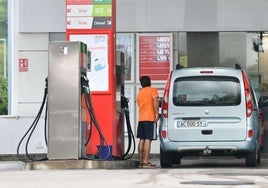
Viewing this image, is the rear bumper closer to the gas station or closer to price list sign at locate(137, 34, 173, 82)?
→ the gas station

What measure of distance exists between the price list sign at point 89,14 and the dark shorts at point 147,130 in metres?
2.04

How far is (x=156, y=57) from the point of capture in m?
18.7

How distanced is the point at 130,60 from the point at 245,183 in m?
8.51

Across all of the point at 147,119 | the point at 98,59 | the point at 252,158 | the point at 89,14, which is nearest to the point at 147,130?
the point at 147,119

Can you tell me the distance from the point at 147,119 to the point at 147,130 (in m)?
0.24

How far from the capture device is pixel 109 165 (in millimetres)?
13891

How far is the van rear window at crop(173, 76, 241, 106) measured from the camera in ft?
46.3

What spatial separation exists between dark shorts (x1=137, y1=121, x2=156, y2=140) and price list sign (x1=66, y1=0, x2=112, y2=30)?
6.71 ft

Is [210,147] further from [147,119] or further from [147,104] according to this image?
[147,104]

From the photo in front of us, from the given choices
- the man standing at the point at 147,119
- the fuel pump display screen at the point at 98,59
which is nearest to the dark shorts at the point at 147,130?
the man standing at the point at 147,119

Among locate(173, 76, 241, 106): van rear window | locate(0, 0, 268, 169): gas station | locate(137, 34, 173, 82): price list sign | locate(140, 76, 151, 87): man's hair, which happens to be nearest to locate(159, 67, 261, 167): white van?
locate(173, 76, 241, 106): van rear window

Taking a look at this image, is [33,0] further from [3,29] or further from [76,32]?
[76,32]

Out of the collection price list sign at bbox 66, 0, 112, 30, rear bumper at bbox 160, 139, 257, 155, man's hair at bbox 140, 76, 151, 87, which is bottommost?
rear bumper at bbox 160, 139, 257, 155

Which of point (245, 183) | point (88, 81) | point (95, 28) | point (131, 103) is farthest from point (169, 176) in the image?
point (131, 103)
